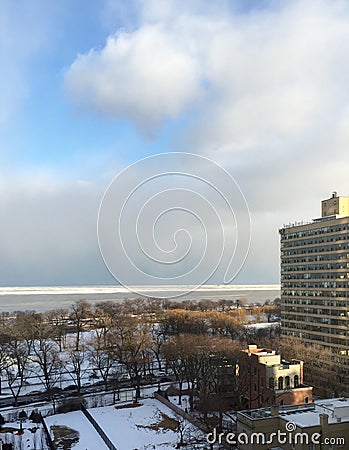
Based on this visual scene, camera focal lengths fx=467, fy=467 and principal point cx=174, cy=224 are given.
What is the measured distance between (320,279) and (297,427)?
13.5 meters

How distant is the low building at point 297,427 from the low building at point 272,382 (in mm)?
3318

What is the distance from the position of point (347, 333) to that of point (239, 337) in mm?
8022

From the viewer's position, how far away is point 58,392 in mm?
18875

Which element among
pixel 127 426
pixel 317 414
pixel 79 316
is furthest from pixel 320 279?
pixel 79 316

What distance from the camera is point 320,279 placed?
865 inches

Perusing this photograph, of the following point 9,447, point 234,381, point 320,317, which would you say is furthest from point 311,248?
point 9,447

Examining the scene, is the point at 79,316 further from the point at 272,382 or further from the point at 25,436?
the point at 272,382

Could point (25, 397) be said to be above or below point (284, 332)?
below

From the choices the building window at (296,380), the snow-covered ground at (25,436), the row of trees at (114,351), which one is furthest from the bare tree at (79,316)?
the building window at (296,380)

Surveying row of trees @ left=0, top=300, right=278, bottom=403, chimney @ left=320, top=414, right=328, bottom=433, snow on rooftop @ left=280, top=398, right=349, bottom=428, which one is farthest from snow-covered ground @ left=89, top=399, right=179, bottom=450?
chimney @ left=320, top=414, right=328, bottom=433

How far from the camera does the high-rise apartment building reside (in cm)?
2053

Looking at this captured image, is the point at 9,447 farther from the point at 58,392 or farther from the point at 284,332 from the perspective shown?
the point at 284,332

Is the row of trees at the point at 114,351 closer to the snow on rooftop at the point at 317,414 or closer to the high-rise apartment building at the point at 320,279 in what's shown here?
the high-rise apartment building at the point at 320,279

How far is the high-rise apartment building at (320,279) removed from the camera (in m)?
20.5
